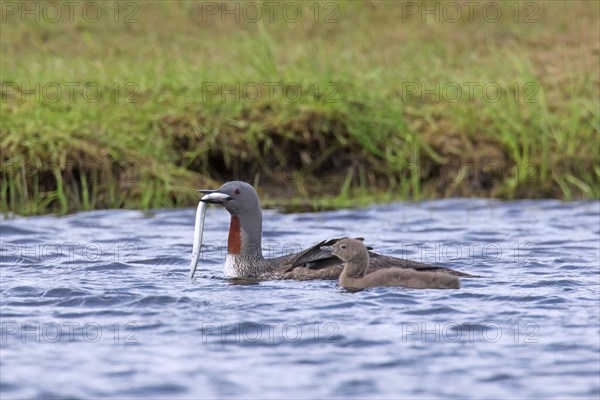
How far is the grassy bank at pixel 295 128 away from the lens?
12.4 metres

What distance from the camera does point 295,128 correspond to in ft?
42.7

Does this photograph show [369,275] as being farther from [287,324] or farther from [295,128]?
[295,128]

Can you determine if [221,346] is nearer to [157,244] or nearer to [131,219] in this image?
[157,244]

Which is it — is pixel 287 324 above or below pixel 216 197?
below

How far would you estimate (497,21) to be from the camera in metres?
17.8

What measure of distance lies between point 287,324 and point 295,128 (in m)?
5.55

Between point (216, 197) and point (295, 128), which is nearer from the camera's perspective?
point (216, 197)

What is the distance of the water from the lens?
6.54m

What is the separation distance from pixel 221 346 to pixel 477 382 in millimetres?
1510

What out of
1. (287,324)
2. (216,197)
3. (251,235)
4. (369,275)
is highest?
(216,197)

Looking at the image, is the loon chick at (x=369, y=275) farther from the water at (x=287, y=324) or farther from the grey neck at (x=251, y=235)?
the grey neck at (x=251, y=235)

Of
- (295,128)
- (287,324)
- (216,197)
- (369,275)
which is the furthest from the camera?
(295,128)

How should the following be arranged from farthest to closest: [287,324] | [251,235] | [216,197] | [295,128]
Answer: [295,128], [251,235], [216,197], [287,324]

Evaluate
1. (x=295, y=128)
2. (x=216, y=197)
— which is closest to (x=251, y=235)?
(x=216, y=197)
